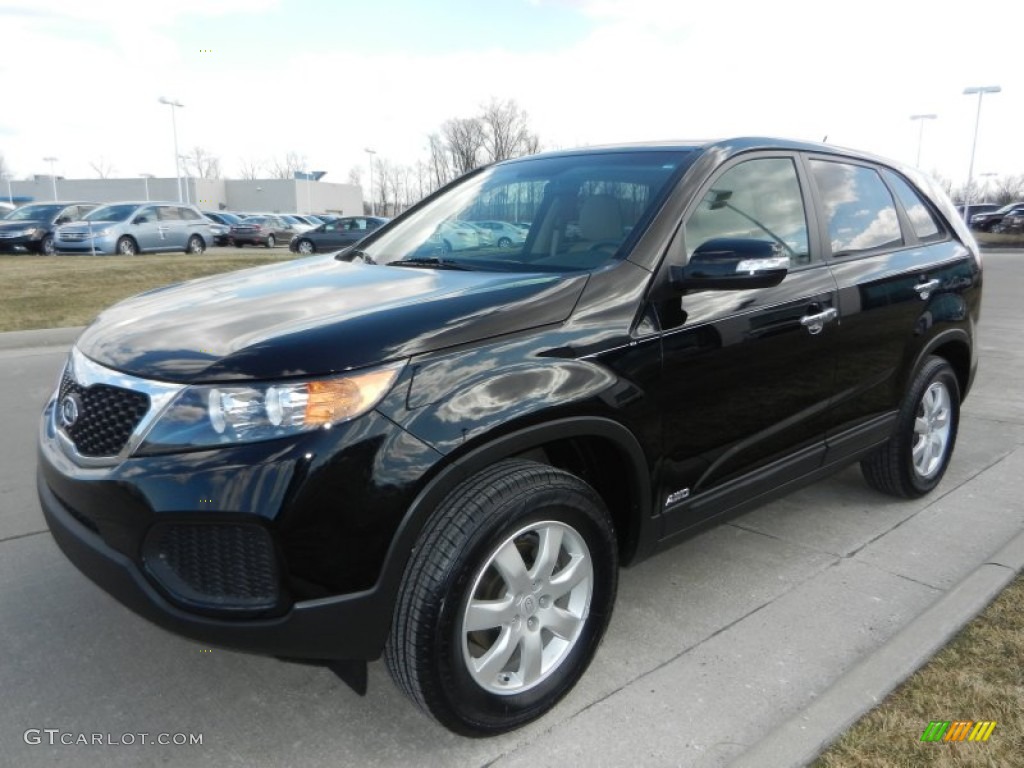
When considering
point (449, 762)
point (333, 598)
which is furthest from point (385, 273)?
point (449, 762)

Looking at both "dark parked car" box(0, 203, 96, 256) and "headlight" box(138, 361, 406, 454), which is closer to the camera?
"headlight" box(138, 361, 406, 454)

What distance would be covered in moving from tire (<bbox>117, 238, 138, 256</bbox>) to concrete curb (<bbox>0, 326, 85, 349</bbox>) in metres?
12.2

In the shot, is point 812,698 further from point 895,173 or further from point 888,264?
A: point 895,173

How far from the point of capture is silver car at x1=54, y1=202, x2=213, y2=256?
63.8 ft

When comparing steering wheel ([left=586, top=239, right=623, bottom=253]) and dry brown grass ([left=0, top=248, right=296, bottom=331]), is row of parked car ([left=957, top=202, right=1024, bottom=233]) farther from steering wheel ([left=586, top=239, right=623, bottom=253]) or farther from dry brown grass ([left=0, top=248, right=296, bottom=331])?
steering wheel ([left=586, top=239, right=623, bottom=253])

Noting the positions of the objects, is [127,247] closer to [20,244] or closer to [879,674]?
[20,244]

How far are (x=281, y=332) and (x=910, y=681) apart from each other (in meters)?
2.26

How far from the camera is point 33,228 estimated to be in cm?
2042

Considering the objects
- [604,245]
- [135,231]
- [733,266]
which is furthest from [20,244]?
[733,266]

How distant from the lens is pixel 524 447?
7.42 ft

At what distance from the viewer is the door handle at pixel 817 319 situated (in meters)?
3.17

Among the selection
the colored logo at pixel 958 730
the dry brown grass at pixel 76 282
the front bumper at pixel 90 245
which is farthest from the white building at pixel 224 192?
the colored logo at pixel 958 730

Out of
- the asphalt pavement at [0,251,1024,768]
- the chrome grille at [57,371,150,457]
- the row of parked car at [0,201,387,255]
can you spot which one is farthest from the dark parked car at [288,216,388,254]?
the chrome grille at [57,371,150,457]

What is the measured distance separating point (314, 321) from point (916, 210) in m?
3.39
